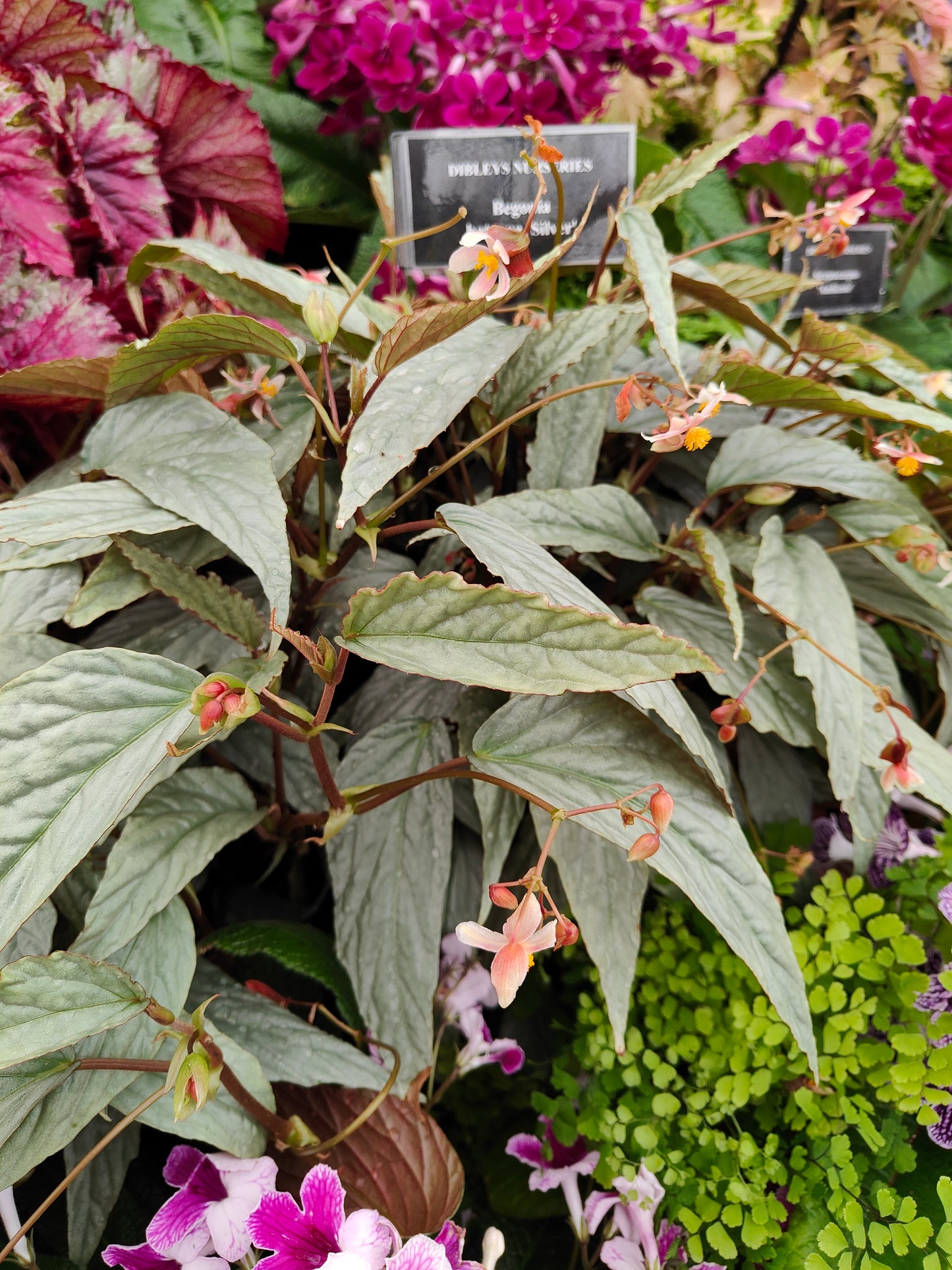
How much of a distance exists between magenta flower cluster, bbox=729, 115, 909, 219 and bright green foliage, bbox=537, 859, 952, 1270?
867mm

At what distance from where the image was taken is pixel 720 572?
Answer: 1.97 feet

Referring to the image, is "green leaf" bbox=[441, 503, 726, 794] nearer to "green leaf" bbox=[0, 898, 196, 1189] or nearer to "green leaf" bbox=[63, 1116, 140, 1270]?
"green leaf" bbox=[0, 898, 196, 1189]

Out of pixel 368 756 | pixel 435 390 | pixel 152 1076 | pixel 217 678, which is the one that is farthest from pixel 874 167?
pixel 152 1076

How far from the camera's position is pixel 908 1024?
2.08 feet

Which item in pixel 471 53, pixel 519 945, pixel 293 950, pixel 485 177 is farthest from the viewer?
pixel 471 53

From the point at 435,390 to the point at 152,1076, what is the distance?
0.46 m

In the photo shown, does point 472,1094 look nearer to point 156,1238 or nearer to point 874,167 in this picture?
point 156,1238

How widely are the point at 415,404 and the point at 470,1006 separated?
19.3 inches

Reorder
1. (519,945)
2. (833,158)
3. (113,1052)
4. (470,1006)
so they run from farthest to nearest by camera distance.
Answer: (833,158) < (470,1006) < (113,1052) < (519,945)

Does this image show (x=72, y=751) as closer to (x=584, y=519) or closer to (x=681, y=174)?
(x=584, y=519)

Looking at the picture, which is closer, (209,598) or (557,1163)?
(209,598)

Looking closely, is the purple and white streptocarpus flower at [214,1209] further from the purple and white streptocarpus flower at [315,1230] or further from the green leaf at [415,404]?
the green leaf at [415,404]

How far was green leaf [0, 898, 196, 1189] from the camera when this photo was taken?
48cm

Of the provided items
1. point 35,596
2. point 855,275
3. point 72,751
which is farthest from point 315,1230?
point 855,275
